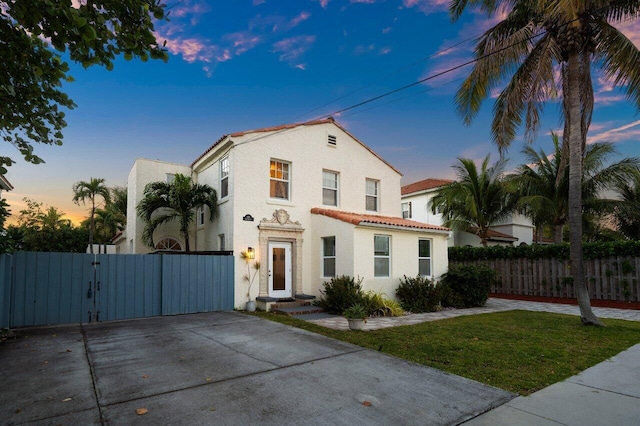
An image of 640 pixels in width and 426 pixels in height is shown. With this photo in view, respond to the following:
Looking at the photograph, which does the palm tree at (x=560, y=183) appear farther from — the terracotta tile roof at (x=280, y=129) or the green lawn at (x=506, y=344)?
the green lawn at (x=506, y=344)

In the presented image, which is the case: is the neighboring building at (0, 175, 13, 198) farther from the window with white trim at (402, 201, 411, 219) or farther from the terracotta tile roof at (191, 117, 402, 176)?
the window with white trim at (402, 201, 411, 219)

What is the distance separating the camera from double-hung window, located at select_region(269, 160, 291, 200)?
1319cm

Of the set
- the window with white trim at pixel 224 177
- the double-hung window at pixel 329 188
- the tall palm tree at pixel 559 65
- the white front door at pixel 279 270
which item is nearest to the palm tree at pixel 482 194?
the double-hung window at pixel 329 188

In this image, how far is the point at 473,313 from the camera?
11.9 m

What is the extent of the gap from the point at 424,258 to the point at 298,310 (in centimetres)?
588

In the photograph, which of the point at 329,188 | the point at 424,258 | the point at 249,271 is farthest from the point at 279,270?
the point at 424,258

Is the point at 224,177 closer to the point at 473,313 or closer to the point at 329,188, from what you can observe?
the point at 329,188

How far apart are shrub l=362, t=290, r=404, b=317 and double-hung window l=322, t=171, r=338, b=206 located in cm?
452

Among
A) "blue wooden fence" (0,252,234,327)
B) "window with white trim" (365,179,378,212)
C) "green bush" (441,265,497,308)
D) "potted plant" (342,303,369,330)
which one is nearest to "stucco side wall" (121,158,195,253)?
"blue wooden fence" (0,252,234,327)

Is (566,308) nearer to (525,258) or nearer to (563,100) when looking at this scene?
(525,258)

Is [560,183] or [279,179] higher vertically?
[560,183]

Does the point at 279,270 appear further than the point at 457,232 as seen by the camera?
No

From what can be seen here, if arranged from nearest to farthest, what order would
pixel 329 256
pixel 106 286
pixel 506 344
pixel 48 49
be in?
pixel 48 49 < pixel 506 344 < pixel 106 286 < pixel 329 256

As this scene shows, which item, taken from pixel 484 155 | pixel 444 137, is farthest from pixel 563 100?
pixel 484 155
